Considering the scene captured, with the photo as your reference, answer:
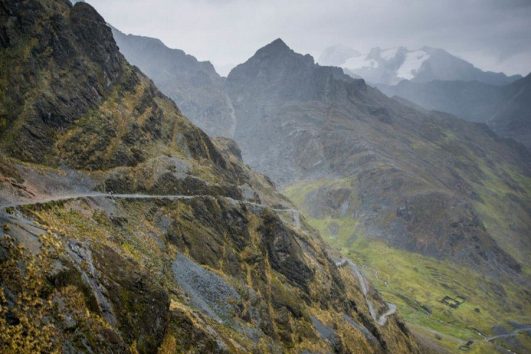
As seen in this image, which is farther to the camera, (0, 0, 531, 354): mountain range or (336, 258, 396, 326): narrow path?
(336, 258, 396, 326): narrow path

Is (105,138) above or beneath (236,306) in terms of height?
above

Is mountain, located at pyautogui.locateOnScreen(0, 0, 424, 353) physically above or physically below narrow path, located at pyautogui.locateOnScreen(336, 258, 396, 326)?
above

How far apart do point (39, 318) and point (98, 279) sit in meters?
7.27

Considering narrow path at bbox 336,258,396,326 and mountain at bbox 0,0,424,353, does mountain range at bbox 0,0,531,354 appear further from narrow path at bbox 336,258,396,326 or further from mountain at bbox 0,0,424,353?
narrow path at bbox 336,258,396,326

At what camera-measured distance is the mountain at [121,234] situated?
28984 millimetres

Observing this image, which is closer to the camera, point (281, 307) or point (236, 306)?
point (236, 306)

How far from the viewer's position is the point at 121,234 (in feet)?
150

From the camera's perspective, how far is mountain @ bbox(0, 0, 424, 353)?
95.1ft

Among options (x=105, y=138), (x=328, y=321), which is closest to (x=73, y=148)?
(x=105, y=138)

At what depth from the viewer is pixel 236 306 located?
51969 mm

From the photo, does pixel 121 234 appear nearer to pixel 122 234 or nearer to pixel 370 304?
pixel 122 234

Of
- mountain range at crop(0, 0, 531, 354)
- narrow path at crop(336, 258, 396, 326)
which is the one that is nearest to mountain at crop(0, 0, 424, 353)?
mountain range at crop(0, 0, 531, 354)

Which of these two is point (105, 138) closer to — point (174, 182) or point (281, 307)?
point (174, 182)

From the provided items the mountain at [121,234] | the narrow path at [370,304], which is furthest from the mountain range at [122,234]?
the narrow path at [370,304]
